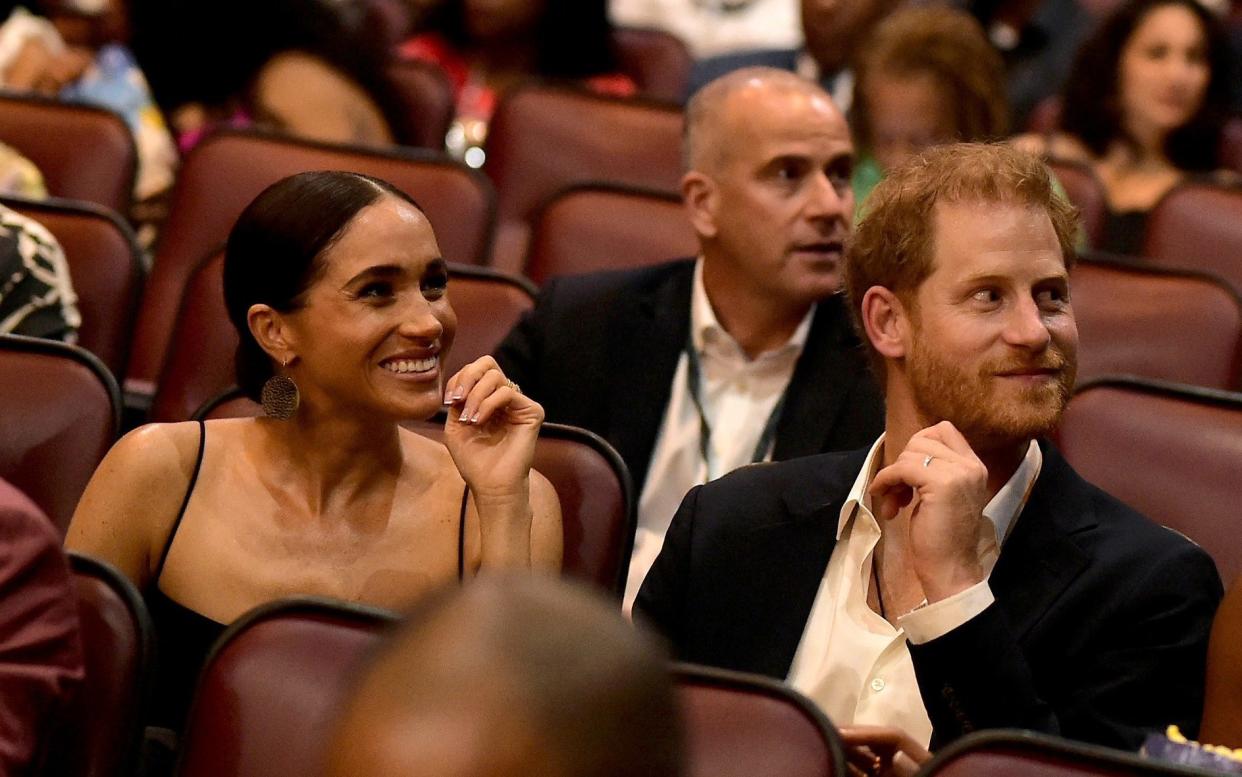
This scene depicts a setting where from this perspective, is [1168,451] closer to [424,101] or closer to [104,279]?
[104,279]

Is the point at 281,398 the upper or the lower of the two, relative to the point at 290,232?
lower

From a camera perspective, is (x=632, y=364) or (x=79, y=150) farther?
(x=79, y=150)

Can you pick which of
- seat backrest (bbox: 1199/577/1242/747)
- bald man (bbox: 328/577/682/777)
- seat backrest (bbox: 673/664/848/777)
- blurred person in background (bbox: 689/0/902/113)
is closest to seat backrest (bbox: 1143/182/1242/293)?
Result: blurred person in background (bbox: 689/0/902/113)

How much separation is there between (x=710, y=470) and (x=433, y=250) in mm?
666

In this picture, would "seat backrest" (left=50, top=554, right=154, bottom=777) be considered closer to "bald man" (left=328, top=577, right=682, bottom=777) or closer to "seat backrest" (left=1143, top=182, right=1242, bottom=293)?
"bald man" (left=328, top=577, right=682, bottom=777)

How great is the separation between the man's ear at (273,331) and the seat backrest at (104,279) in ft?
2.33

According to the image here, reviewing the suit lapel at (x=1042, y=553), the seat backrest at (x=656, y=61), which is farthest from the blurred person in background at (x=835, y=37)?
the suit lapel at (x=1042, y=553)

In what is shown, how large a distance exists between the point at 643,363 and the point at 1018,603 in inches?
36.4

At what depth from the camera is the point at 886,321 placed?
7.00ft

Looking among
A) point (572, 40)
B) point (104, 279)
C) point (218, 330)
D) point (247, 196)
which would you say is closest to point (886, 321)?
point (218, 330)

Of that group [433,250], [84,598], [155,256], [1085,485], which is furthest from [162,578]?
[155,256]

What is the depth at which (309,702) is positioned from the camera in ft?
5.53

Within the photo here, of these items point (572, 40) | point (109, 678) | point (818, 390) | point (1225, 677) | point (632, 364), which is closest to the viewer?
point (109, 678)

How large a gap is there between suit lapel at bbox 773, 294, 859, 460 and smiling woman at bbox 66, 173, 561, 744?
52 cm
